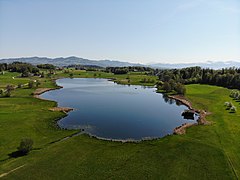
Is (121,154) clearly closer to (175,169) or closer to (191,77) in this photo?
(175,169)

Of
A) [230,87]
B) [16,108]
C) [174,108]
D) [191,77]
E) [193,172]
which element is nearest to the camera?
[193,172]

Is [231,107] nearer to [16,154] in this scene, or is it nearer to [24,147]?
[24,147]

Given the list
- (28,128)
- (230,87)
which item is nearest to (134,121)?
(28,128)

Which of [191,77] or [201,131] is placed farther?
[191,77]

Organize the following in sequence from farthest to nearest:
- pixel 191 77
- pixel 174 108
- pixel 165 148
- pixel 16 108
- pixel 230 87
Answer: pixel 191 77 → pixel 230 87 → pixel 174 108 → pixel 16 108 → pixel 165 148

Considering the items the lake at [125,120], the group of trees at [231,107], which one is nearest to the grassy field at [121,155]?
the lake at [125,120]

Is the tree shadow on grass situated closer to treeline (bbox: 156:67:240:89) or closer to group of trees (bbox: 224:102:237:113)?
group of trees (bbox: 224:102:237:113)

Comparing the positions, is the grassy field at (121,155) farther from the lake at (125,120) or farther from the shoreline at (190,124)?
the lake at (125,120)

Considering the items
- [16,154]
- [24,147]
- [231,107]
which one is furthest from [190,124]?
[16,154]
